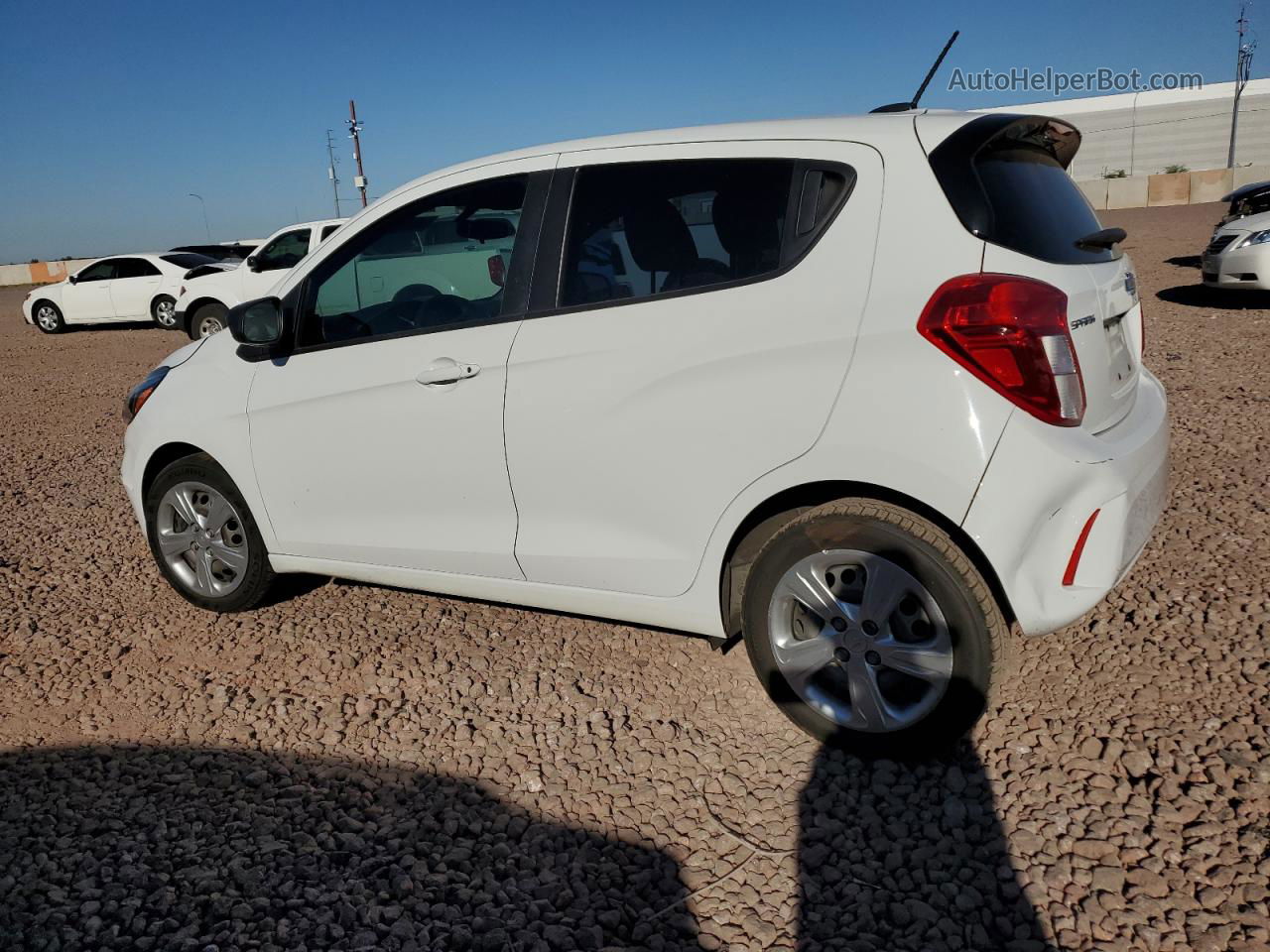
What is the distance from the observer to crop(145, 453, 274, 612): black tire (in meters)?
4.12

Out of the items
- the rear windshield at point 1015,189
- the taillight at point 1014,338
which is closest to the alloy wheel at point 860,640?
the taillight at point 1014,338

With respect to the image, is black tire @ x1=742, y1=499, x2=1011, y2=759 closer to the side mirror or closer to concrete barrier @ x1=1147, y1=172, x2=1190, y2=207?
the side mirror

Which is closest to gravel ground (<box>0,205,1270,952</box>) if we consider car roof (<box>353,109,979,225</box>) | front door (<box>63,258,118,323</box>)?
car roof (<box>353,109,979,225</box>)

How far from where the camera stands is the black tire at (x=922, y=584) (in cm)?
266

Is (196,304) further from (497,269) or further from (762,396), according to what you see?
(762,396)

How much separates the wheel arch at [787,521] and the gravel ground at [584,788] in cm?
49

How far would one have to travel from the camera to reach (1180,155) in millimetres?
71500

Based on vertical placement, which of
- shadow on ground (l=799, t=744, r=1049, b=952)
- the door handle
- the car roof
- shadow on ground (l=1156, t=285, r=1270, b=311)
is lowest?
shadow on ground (l=1156, t=285, r=1270, b=311)

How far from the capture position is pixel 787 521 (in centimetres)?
294

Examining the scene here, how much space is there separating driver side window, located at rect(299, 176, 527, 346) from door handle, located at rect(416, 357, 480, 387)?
5.9 inches

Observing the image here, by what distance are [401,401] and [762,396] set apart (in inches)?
54.5

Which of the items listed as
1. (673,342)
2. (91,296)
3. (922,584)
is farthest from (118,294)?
(922,584)

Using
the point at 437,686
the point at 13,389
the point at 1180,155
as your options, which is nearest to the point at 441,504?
the point at 437,686

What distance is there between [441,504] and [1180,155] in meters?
82.9
